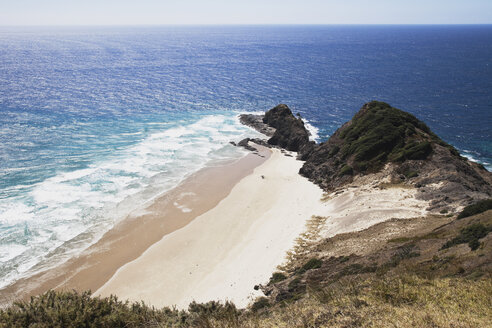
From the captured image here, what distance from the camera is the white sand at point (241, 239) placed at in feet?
85.7

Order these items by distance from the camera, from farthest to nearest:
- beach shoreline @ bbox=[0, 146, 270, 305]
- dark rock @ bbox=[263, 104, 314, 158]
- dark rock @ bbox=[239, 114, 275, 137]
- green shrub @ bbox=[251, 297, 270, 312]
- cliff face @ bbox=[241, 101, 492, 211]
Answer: dark rock @ bbox=[239, 114, 275, 137] → dark rock @ bbox=[263, 104, 314, 158] → cliff face @ bbox=[241, 101, 492, 211] → beach shoreline @ bbox=[0, 146, 270, 305] → green shrub @ bbox=[251, 297, 270, 312]

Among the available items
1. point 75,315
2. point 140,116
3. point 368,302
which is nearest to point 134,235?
point 75,315

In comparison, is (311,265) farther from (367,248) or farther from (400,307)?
(400,307)

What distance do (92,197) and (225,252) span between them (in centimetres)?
2021

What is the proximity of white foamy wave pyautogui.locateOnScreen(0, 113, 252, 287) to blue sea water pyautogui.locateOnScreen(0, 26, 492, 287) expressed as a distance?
15cm

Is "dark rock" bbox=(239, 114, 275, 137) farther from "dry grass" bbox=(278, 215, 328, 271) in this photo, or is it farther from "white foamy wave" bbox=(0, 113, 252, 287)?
"dry grass" bbox=(278, 215, 328, 271)

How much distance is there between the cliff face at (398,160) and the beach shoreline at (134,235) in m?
13.3

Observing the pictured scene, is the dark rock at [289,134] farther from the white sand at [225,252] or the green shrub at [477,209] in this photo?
the green shrub at [477,209]

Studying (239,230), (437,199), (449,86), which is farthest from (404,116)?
(449,86)

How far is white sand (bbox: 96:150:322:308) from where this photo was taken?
25845 mm

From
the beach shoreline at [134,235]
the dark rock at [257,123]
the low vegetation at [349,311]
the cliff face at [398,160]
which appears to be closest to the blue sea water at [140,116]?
the beach shoreline at [134,235]

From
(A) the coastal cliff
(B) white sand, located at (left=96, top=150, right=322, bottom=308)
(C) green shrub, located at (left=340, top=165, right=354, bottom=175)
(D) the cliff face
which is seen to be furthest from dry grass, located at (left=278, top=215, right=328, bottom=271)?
(C) green shrub, located at (left=340, top=165, right=354, bottom=175)

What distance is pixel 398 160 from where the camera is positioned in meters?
41.3

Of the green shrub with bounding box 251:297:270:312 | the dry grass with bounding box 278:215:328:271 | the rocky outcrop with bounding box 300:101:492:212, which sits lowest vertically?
the dry grass with bounding box 278:215:328:271
